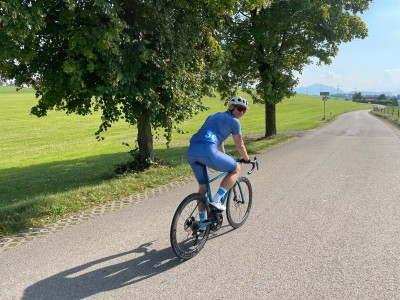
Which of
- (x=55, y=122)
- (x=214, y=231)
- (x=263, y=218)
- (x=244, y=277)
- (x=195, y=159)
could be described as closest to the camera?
(x=244, y=277)

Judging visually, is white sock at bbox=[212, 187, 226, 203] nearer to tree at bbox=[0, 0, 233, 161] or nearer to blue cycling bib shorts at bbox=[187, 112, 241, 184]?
blue cycling bib shorts at bbox=[187, 112, 241, 184]

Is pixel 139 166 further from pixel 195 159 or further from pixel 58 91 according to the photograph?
pixel 195 159

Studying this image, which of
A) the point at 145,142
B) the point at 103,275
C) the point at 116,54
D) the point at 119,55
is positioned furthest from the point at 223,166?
the point at 145,142

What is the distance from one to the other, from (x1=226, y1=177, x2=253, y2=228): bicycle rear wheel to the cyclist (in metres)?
0.55

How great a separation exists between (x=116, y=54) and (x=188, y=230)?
497cm

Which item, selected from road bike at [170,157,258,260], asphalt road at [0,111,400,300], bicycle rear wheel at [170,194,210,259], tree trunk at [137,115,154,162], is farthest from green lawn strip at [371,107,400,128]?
bicycle rear wheel at [170,194,210,259]

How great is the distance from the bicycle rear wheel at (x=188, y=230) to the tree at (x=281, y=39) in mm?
12405

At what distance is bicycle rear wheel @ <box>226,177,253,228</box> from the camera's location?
18.1 feet

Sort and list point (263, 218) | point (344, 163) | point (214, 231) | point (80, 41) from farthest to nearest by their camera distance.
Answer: point (344, 163) → point (80, 41) → point (263, 218) → point (214, 231)

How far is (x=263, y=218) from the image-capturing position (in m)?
6.02

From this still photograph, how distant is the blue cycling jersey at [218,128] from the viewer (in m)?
4.82

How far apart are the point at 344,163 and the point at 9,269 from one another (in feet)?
32.2

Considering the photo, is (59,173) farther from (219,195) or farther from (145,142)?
(219,195)

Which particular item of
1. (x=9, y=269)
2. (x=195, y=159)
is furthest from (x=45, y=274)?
(x=195, y=159)
